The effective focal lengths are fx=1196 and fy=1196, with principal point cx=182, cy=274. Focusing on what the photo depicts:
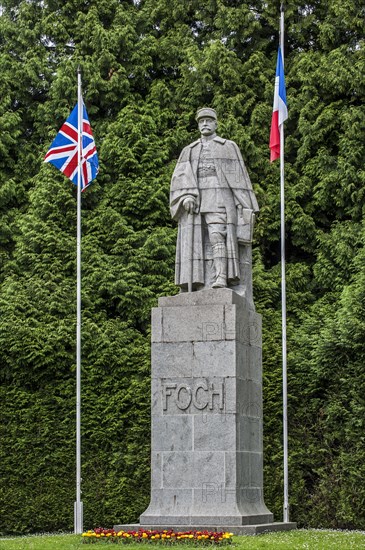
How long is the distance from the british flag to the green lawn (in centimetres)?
829

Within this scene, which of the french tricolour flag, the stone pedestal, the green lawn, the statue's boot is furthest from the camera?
the french tricolour flag

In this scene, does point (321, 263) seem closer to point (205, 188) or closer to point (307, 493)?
point (307, 493)

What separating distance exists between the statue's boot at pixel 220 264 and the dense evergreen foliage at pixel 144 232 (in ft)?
18.6

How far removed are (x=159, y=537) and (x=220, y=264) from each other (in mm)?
4530

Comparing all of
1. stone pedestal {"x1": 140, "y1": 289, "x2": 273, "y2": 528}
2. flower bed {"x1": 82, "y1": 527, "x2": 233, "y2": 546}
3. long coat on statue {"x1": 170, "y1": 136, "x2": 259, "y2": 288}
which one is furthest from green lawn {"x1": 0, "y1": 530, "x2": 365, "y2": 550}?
long coat on statue {"x1": 170, "y1": 136, "x2": 259, "y2": 288}

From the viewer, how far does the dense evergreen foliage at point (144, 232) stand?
2416cm

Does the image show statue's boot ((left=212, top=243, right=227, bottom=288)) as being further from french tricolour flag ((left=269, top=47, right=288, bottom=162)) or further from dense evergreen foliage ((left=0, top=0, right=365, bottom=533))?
french tricolour flag ((left=269, top=47, right=288, bottom=162))

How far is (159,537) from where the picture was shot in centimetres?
1620

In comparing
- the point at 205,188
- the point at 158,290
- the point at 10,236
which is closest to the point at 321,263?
the point at 158,290

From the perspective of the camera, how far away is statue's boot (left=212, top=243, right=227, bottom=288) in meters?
18.5

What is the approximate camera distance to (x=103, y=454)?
24.7m

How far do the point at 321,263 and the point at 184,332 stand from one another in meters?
10.5

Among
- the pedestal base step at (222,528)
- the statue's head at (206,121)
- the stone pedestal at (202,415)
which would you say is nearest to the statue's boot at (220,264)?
the stone pedestal at (202,415)

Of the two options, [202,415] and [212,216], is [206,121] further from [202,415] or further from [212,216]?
[202,415]
